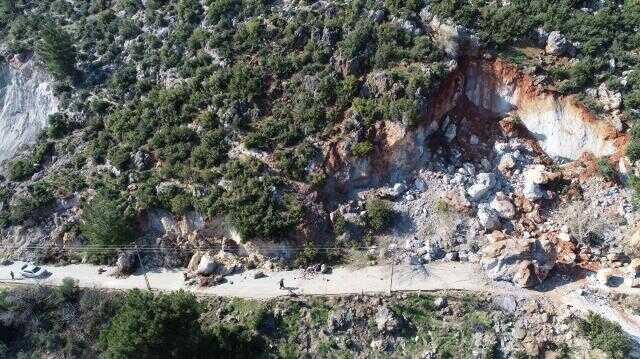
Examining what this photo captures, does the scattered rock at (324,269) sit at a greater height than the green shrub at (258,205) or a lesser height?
lesser

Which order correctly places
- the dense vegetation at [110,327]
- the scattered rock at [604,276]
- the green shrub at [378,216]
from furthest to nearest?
1. the green shrub at [378,216]
2. the scattered rock at [604,276]
3. the dense vegetation at [110,327]

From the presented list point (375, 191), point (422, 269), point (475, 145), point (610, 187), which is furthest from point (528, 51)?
point (422, 269)

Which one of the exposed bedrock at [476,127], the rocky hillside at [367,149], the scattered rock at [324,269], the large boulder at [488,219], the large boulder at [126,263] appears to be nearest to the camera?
the scattered rock at [324,269]

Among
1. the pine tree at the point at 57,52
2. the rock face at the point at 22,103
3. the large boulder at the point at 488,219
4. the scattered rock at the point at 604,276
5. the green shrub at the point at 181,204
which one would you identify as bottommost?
the scattered rock at the point at 604,276

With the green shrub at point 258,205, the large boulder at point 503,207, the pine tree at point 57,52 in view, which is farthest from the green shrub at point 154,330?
the pine tree at point 57,52

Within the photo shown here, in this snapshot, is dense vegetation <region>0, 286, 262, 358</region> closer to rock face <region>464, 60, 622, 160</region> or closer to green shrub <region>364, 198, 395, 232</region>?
green shrub <region>364, 198, 395, 232</region>

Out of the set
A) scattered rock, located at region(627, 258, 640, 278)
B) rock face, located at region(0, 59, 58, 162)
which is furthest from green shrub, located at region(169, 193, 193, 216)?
scattered rock, located at region(627, 258, 640, 278)

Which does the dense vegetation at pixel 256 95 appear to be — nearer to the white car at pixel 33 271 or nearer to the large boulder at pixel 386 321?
the white car at pixel 33 271
